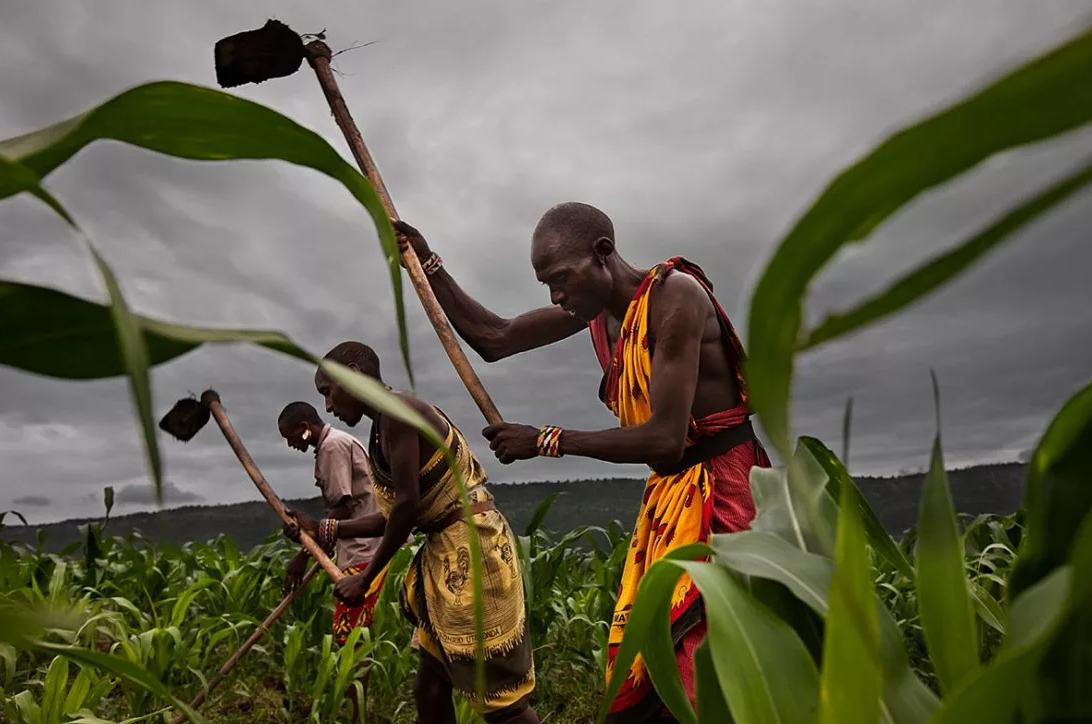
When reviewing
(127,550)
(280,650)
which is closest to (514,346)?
(280,650)

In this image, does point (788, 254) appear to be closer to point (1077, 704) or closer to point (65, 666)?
point (1077, 704)

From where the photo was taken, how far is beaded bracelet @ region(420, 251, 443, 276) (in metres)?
2.95

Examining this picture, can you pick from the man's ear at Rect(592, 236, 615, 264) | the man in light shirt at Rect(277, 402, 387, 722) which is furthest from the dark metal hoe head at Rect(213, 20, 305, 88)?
the man in light shirt at Rect(277, 402, 387, 722)

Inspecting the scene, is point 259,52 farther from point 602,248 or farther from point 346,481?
point 346,481

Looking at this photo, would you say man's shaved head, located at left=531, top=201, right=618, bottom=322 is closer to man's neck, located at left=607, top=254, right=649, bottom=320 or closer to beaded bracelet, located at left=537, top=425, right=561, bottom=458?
man's neck, located at left=607, top=254, right=649, bottom=320

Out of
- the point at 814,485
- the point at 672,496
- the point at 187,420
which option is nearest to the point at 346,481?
the point at 187,420

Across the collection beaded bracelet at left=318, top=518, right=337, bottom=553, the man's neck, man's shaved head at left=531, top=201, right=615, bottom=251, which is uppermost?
man's shaved head at left=531, top=201, right=615, bottom=251

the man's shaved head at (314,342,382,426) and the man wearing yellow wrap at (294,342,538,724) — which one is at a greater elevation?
the man's shaved head at (314,342,382,426)

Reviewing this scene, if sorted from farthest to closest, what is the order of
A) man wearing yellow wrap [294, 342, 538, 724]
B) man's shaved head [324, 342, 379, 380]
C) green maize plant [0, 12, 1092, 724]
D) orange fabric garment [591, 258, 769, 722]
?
man's shaved head [324, 342, 379, 380] < man wearing yellow wrap [294, 342, 538, 724] < orange fabric garment [591, 258, 769, 722] < green maize plant [0, 12, 1092, 724]

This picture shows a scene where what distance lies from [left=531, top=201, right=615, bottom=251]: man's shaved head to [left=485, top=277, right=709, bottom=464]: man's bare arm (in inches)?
11.8

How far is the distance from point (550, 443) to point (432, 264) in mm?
1086

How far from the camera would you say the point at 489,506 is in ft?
10.1

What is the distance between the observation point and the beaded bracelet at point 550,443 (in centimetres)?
211

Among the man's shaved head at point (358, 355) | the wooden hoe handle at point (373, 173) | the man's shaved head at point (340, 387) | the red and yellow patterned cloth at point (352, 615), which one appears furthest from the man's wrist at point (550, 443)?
the red and yellow patterned cloth at point (352, 615)
